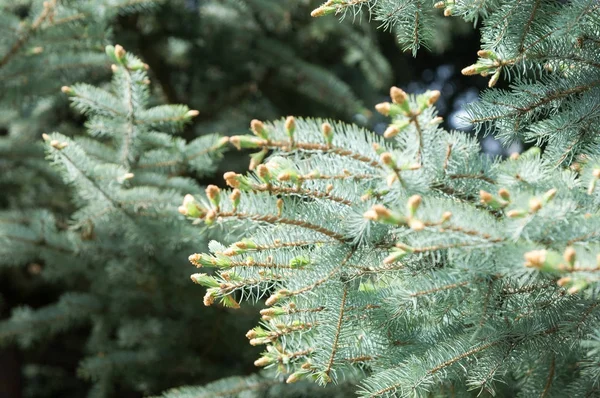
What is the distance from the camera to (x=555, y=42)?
1.09 meters

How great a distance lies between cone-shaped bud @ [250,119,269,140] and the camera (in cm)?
77

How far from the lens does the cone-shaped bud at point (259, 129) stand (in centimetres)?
77

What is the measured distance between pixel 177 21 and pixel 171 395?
191cm

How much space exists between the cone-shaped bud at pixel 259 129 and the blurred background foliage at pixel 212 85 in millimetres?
1581

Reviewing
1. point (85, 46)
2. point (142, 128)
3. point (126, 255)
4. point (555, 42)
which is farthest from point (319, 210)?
point (85, 46)

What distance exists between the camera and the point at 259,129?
2.58 feet

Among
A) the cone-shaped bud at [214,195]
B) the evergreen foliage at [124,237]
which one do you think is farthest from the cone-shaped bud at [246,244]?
the evergreen foliage at [124,237]

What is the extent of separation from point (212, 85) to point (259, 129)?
95.3 inches

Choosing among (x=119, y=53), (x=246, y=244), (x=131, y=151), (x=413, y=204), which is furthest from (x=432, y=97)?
(x=131, y=151)

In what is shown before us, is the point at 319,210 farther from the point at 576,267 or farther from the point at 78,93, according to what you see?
the point at 78,93

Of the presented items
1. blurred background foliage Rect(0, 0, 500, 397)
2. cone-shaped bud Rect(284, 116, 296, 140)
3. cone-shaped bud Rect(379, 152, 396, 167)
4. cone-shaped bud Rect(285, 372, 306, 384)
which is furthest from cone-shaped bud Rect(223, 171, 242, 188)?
blurred background foliage Rect(0, 0, 500, 397)

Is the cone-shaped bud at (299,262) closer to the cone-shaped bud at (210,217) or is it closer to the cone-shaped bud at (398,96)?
the cone-shaped bud at (210,217)

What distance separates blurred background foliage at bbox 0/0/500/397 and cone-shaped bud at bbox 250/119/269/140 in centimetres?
158

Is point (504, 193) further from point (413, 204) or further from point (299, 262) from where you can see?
point (299, 262)
